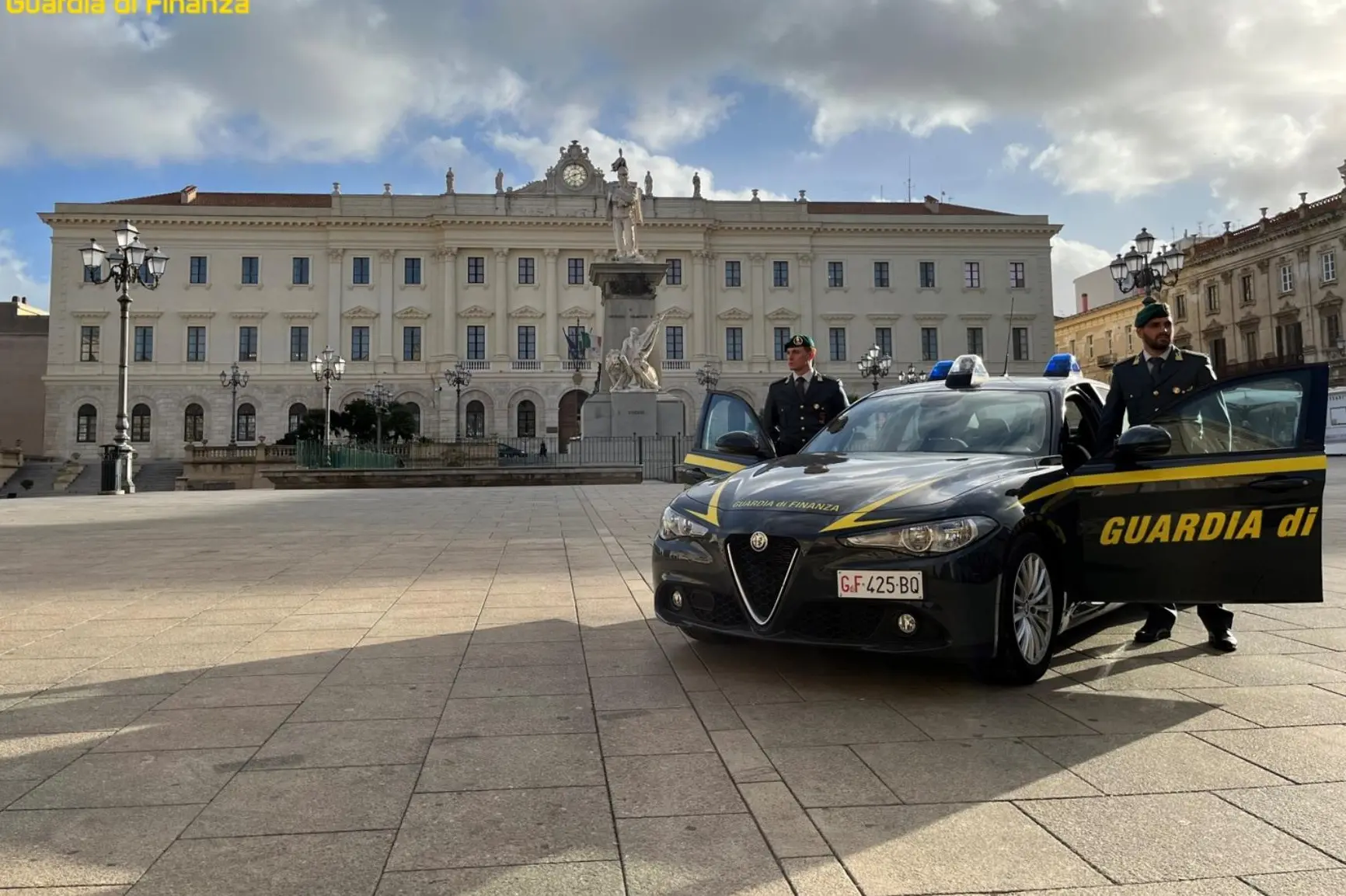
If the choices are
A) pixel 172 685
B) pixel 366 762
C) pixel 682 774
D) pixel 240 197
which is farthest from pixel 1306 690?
pixel 240 197

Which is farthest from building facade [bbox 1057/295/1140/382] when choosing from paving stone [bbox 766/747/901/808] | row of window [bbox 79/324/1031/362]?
paving stone [bbox 766/747/901/808]

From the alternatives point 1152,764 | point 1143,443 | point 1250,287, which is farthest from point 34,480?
point 1250,287

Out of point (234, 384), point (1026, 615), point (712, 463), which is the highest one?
point (234, 384)

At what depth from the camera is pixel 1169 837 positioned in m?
2.59

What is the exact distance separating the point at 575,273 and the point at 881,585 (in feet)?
202

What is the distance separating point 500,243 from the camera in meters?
62.7

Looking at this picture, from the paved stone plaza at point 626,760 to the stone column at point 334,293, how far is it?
58.3m

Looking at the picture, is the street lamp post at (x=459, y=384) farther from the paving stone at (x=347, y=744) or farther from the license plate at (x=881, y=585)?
the license plate at (x=881, y=585)

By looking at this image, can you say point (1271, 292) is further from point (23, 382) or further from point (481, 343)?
point (23, 382)

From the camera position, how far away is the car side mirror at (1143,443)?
14.0 feet

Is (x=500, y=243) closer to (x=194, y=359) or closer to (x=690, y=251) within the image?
(x=690, y=251)

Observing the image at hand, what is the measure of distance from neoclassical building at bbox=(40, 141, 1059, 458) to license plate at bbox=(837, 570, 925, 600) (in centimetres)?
5415

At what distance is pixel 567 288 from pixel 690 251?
9.03 metres

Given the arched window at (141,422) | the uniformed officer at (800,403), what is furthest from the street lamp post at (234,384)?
the uniformed officer at (800,403)
